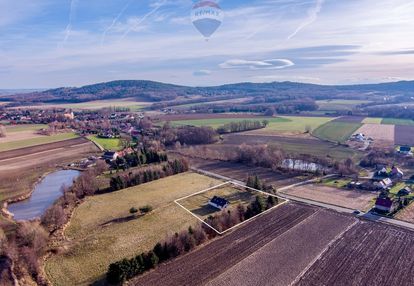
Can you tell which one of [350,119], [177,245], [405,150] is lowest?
[177,245]

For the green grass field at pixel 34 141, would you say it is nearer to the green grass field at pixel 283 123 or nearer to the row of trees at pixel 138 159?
the row of trees at pixel 138 159

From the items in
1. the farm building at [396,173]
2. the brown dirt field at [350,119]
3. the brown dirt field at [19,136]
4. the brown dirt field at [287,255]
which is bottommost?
the brown dirt field at [287,255]

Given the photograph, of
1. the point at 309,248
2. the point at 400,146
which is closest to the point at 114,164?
the point at 309,248

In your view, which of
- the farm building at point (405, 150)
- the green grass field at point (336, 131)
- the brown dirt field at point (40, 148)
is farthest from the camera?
the green grass field at point (336, 131)

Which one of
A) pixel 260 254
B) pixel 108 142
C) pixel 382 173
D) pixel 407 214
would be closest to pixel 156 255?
pixel 260 254

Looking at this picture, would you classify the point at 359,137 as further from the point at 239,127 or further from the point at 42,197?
the point at 42,197

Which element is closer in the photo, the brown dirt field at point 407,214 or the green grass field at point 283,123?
the brown dirt field at point 407,214

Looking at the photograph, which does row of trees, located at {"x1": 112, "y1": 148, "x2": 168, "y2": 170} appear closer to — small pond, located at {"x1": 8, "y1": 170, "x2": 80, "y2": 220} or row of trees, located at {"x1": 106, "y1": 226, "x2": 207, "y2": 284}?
small pond, located at {"x1": 8, "y1": 170, "x2": 80, "y2": 220}

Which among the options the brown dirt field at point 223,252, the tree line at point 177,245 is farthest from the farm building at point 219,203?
the brown dirt field at point 223,252

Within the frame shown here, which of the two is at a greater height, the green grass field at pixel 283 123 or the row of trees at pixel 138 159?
the green grass field at pixel 283 123
